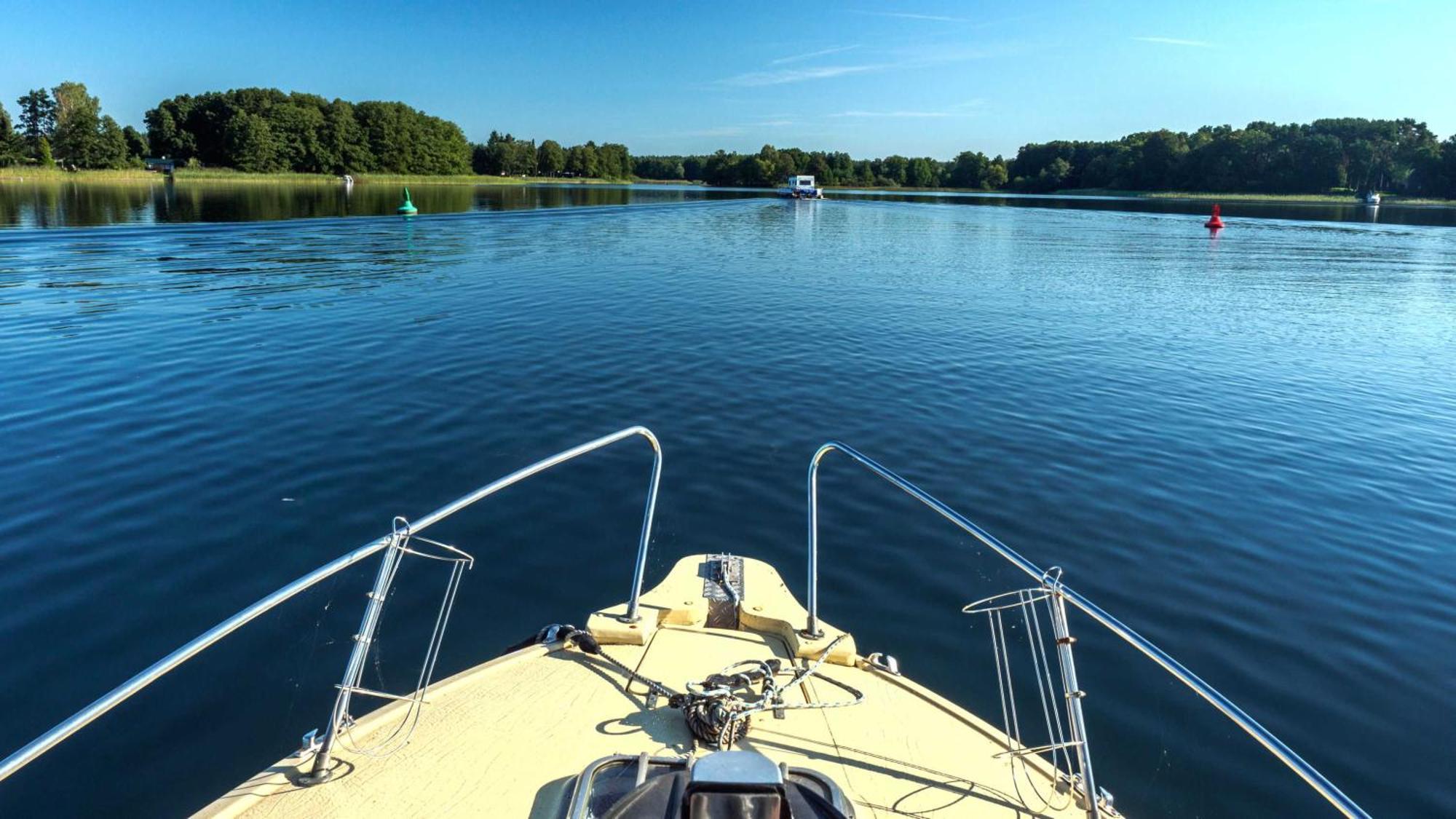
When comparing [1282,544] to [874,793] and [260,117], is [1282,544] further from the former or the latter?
[260,117]


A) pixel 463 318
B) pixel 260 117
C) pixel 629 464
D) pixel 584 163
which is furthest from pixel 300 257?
pixel 584 163

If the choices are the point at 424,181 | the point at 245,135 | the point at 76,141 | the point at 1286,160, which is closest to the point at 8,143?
the point at 76,141

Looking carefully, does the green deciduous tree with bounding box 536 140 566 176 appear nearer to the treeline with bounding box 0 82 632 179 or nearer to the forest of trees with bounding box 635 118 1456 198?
the treeline with bounding box 0 82 632 179

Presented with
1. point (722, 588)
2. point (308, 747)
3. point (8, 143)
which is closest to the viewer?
point (308, 747)

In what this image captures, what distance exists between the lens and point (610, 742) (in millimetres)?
4172

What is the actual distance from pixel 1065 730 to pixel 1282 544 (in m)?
5.21

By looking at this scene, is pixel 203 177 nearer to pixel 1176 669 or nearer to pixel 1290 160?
pixel 1176 669

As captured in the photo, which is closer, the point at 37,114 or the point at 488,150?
the point at 37,114

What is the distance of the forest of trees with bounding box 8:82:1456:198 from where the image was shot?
112812 mm

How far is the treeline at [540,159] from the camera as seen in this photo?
181 metres

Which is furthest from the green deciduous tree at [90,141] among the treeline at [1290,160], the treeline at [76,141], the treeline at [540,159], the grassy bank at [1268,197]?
the treeline at [1290,160]

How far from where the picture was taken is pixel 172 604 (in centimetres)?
739

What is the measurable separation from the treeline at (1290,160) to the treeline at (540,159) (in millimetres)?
119103

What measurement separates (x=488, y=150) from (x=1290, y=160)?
172189 millimetres
